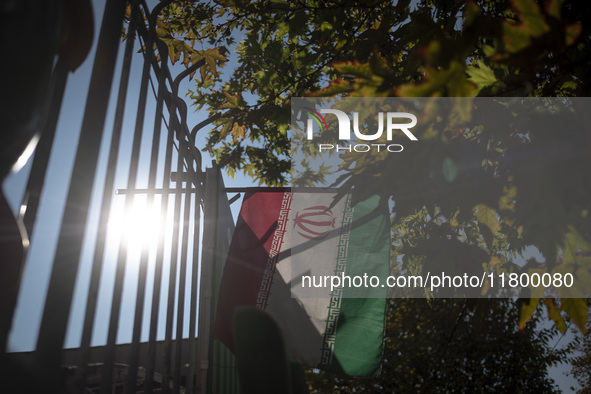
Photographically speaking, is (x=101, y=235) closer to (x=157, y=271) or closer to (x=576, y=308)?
(x=157, y=271)

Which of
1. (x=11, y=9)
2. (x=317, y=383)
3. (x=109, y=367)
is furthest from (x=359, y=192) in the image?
(x=317, y=383)

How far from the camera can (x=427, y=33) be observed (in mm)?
1784

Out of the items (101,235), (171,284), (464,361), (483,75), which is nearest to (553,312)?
(483,75)

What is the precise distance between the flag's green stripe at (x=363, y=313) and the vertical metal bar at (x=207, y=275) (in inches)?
40.0

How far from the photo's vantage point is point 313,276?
3432 millimetres

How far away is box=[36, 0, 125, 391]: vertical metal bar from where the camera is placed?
32.3 inches

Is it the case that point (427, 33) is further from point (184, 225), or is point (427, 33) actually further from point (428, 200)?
point (184, 225)

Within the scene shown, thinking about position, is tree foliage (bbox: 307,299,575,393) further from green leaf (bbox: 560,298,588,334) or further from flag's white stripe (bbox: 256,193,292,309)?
green leaf (bbox: 560,298,588,334)

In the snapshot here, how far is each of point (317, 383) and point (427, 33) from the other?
11.7m

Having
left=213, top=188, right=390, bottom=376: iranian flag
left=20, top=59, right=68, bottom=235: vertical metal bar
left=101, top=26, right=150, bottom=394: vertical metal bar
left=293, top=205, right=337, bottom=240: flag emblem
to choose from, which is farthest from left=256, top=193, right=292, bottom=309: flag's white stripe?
left=20, top=59, right=68, bottom=235: vertical metal bar

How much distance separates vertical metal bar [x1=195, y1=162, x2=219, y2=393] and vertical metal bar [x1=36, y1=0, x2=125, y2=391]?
2.18m

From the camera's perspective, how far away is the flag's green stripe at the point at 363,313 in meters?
3.10

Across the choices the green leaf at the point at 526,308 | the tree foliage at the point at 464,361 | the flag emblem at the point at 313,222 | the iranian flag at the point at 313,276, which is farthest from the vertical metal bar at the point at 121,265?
the tree foliage at the point at 464,361

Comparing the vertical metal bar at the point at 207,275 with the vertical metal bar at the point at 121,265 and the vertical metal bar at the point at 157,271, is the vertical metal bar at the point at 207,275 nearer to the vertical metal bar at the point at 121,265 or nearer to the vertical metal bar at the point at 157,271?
the vertical metal bar at the point at 157,271
